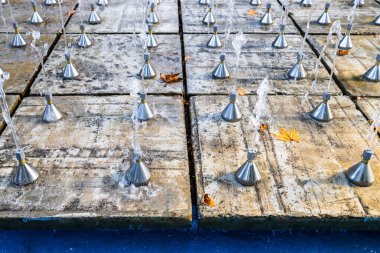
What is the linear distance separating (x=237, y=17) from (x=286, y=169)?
2.71 meters

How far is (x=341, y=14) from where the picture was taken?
190 inches

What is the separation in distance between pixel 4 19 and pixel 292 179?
3.65 metres

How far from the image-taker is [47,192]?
84.8 inches

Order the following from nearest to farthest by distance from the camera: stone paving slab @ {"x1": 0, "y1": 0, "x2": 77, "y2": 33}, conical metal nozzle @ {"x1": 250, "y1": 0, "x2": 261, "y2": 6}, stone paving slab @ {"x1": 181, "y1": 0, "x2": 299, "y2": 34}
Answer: stone paving slab @ {"x1": 0, "y1": 0, "x2": 77, "y2": 33}
stone paving slab @ {"x1": 181, "y1": 0, "x2": 299, "y2": 34}
conical metal nozzle @ {"x1": 250, "y1": 0, "x2": 261, "y2": 6}

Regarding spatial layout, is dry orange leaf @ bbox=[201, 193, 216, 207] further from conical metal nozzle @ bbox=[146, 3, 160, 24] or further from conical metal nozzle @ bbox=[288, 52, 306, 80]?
conical metal nozzle @ bbox=[146, 3, 160, 24]

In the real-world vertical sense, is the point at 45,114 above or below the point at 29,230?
above

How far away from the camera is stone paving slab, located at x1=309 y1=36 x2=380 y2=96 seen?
3.27 metres

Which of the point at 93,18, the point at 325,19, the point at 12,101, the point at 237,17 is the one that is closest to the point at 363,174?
the point at 12,101

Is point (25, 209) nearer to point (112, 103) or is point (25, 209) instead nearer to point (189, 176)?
point (189, 176)

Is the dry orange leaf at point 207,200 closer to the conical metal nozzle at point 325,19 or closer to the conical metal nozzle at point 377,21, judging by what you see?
the conical metal nozzle at point 325,19

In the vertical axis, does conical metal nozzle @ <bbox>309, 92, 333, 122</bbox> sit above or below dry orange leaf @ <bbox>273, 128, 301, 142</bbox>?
above

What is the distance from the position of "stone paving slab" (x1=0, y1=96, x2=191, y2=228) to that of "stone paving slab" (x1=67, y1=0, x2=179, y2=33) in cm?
148

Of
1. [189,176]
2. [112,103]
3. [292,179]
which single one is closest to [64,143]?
[112,103]

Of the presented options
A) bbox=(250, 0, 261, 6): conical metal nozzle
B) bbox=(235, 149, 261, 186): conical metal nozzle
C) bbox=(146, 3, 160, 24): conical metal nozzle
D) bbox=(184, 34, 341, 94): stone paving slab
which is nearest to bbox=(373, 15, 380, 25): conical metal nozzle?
bbox=(184, 34, 341, 94): stone paving slab
